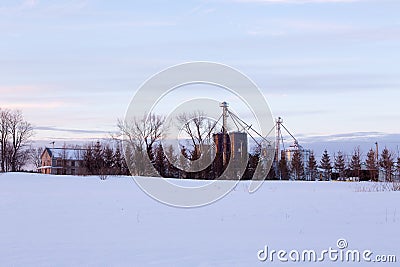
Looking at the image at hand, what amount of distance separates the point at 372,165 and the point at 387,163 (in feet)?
5.40

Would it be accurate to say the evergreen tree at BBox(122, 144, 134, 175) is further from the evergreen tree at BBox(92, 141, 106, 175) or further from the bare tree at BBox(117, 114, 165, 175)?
the evergreen tree at BBox(92, 141, 106, 175)

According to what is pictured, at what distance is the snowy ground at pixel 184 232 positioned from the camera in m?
7.08

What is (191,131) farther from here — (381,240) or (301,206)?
(381,240)

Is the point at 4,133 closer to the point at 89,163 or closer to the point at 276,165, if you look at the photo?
the point at 89,163

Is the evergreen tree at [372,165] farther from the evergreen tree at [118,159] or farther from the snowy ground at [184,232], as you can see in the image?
the snowy ground at [184,232]

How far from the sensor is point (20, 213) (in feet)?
39.7

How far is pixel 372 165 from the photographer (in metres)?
38.4

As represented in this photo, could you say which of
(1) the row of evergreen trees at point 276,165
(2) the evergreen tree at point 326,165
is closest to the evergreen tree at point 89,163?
(1) the row of evergreen trees at point 276,165

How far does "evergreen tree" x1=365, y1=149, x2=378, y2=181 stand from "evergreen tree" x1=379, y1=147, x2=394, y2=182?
50 centimetres

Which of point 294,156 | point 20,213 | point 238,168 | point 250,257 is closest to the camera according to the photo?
point 250,257

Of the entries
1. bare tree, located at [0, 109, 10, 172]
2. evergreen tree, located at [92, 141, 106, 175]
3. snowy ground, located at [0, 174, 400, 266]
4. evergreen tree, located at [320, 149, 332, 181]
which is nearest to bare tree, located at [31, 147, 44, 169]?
bare tree, located at [0, 109, 10, 172]

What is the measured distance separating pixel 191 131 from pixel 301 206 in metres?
23.7

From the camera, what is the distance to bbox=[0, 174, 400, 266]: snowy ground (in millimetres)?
7082

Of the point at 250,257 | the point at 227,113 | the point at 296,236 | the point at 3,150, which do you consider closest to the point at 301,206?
the point at 296,236
